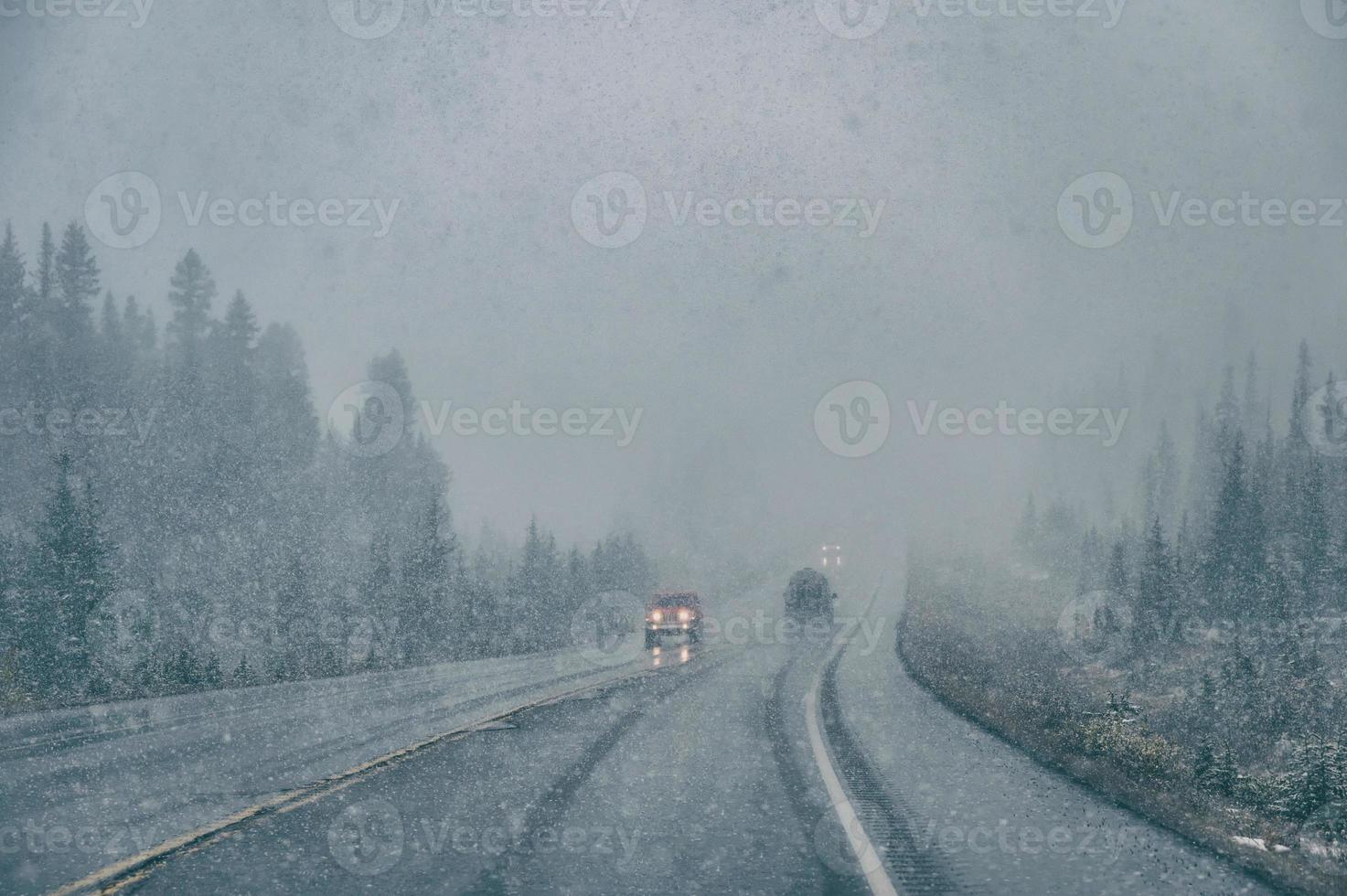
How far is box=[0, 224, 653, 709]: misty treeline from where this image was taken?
30578 mm

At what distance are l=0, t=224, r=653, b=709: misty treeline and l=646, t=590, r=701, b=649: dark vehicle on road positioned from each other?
7.86m

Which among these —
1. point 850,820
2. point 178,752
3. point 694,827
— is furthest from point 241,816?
point 850,820

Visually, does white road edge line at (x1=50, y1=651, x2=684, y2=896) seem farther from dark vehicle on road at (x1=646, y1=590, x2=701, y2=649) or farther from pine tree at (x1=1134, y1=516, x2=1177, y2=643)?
pine tree at (x1=1134, y1=516, x2=1177, y2=643)

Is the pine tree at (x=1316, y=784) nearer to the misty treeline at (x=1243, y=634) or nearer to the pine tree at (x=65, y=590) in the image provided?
the misty treeline at (x=1243, y=634)

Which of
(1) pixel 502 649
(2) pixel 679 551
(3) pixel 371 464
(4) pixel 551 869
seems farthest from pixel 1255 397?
(4) pixel 551 869

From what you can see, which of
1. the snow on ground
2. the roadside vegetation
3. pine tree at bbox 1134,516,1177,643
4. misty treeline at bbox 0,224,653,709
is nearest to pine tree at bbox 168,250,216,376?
misty treeline at bbox 0,224,653,709

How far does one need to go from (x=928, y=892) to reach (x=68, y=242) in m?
86.7

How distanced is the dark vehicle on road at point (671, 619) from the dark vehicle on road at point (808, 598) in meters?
10.7

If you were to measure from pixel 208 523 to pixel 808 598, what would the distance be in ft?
133

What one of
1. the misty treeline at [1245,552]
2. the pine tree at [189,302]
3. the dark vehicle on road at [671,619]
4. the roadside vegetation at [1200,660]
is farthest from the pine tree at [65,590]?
the pine tree at [189,302]

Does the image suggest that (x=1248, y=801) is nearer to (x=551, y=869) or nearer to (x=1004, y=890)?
(x=1004, y=890)

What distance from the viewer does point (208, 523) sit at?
61.2 m

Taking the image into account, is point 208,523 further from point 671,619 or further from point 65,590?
point 671,619

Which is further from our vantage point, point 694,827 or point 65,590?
point 65,590
